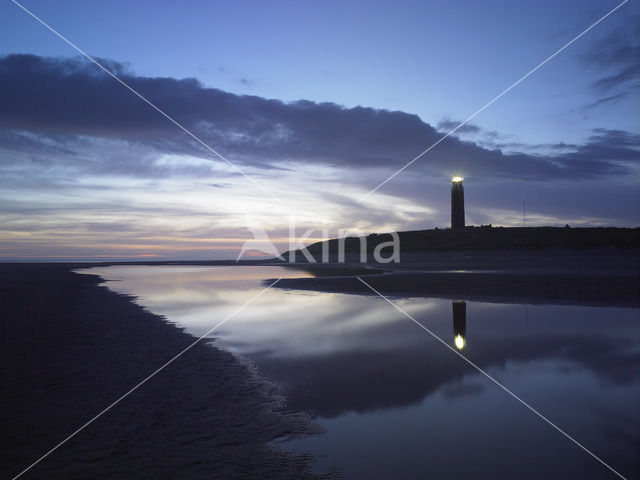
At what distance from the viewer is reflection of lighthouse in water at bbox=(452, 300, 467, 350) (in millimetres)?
11580

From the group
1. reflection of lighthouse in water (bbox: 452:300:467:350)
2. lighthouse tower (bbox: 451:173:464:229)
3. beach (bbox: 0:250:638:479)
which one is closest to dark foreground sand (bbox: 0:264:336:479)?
beach (bbox: 0:250:638:479)

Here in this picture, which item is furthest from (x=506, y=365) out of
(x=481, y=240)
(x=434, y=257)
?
(x=481, y=240)

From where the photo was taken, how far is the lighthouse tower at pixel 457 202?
327ft

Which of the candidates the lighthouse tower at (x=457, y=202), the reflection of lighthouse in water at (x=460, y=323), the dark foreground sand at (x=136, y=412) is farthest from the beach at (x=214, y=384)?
the lighthouse tower at (x=457, y=202)

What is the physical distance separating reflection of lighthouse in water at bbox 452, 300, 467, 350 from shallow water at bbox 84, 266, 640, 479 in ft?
0.18

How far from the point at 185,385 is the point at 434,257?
70392mm

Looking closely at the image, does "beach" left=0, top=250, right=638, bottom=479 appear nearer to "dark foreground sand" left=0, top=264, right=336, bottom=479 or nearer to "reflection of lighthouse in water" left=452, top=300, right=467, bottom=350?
"dark foreground sand" left=0, top=264, right=336, bottom=479

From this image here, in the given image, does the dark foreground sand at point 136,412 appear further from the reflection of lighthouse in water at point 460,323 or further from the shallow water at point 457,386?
the reflection of lighthouse in water at point 460,323

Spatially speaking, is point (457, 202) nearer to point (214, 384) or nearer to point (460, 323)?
point (460, 323)

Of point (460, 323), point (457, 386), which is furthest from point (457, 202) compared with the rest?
point (457, 386)

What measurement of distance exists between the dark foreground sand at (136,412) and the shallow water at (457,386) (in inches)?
23.4

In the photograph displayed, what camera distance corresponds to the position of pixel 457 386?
26.2 ft

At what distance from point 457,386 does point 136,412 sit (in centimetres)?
550

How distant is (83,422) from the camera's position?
6.27 meters
